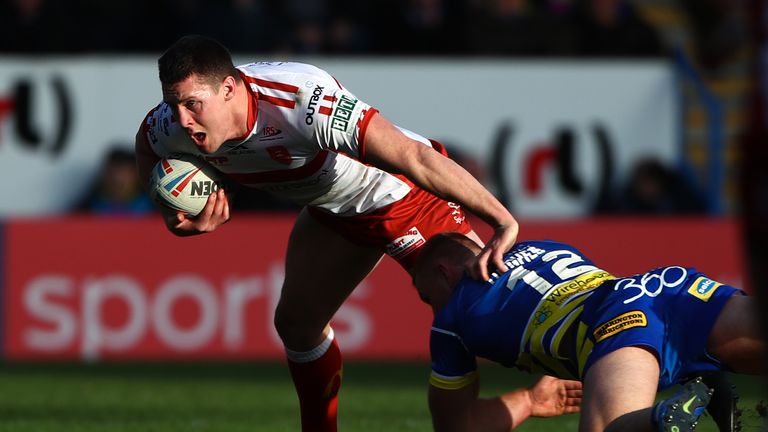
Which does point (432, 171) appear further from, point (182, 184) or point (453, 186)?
point (182, 184)

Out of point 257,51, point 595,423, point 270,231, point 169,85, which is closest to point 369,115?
point 169,85

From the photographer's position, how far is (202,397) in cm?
1002

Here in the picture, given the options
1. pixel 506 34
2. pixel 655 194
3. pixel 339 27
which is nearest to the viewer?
pixel 655 194

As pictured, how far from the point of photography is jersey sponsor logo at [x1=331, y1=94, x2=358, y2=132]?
610cm

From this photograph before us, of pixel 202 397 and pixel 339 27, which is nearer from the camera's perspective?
pixel 202 397

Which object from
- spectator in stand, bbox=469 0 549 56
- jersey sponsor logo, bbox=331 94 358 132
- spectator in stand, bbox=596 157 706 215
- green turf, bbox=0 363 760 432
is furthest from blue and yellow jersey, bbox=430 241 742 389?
spectator in stand, bbox=469 0 549 56

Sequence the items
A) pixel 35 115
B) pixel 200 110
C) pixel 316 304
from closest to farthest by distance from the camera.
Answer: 1. pixel 200 110
2. pixel 316 304
3. pixel 35 115

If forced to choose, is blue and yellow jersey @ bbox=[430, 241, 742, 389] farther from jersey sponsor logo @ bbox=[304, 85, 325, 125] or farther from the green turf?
jersey sponsor logo @ bbox=[304, 85, 325, 125]

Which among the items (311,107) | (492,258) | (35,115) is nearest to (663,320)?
(492,258)

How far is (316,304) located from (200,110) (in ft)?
4.51

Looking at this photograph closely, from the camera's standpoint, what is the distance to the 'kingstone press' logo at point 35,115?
14.0 meters

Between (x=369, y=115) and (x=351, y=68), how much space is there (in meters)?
8.50

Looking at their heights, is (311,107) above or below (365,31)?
above

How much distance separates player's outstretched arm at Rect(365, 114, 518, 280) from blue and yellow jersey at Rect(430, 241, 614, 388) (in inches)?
7.3
